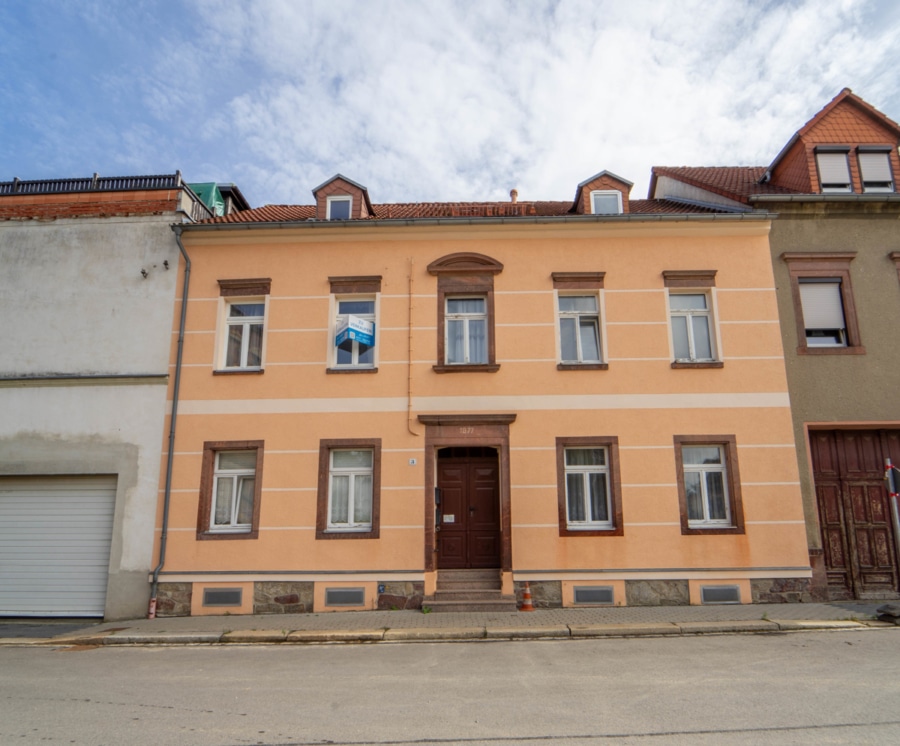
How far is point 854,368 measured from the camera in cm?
1247

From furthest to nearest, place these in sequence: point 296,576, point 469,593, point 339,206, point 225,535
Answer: point 339,206 → point 225,535 → point 296,576 → point 469,593

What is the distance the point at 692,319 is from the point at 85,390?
1285cm

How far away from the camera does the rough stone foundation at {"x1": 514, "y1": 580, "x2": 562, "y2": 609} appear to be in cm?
1162

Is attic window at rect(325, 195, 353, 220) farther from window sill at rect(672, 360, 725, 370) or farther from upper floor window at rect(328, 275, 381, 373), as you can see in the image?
window sill at rect(672, 360, 725, 370)

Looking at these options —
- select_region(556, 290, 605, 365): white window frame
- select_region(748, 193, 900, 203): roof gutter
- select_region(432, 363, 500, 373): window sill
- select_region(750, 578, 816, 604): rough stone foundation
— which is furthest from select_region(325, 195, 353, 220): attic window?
select_region(750, 578, 816, 604): rough stone foundation

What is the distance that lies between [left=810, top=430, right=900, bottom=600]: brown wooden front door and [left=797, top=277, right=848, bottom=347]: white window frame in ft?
6.31

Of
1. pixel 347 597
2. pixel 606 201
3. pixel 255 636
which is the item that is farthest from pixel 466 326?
pixel 255 636

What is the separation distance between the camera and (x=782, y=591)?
38.1 ft

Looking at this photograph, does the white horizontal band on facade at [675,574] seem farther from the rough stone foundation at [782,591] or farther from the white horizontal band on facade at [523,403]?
the white horizontal band on facade at [523,403]

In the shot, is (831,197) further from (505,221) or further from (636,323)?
(505,221)

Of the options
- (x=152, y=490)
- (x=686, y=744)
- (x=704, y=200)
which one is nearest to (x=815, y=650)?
(x=686, y=744)

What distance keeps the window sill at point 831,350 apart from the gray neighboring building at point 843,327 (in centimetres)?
2

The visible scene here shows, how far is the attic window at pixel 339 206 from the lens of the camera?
1388 centimetres

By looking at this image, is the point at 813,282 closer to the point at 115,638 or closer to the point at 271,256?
the point at 271,256
